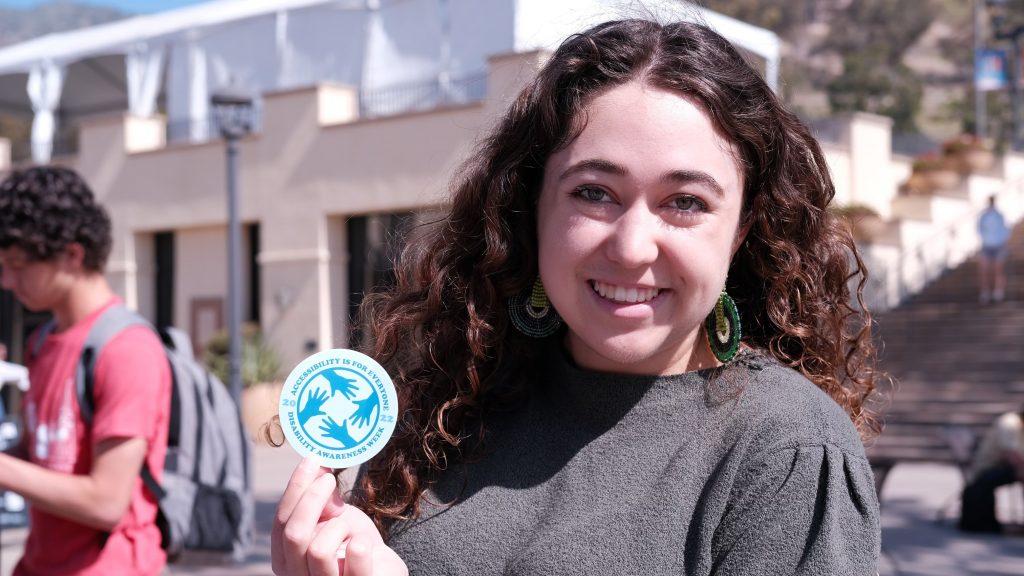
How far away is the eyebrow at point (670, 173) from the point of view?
1753mm

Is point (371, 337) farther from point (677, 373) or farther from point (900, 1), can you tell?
point (900, 1)

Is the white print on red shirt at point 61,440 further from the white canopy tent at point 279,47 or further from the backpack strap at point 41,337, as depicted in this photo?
the white canopy tent at point 279,47

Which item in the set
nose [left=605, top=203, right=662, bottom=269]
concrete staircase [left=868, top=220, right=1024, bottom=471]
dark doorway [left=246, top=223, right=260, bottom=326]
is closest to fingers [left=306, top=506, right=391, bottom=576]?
nose [left=605, top=203, right=662, bottom=269]

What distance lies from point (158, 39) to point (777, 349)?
22.5 metres

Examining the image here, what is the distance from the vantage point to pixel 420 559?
1.86 meters

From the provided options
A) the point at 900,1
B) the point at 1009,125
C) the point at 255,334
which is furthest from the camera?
the point at 900,1

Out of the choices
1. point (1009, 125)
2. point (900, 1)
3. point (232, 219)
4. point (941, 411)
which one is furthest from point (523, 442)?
point (900, 1)

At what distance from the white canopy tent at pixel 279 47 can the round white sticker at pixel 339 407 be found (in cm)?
1327

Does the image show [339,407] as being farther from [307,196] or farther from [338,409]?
[307,196]

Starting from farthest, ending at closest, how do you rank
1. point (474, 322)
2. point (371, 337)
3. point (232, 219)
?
point (232, 219), point (371, 337), point (474, 322)

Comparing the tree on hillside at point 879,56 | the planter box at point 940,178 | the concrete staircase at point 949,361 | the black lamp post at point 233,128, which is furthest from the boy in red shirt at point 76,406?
the tree on hillside at point 879,56

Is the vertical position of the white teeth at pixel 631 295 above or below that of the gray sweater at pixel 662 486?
above

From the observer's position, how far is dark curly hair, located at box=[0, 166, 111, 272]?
10.1ft

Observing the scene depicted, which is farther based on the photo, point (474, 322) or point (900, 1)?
point (900, 1)
